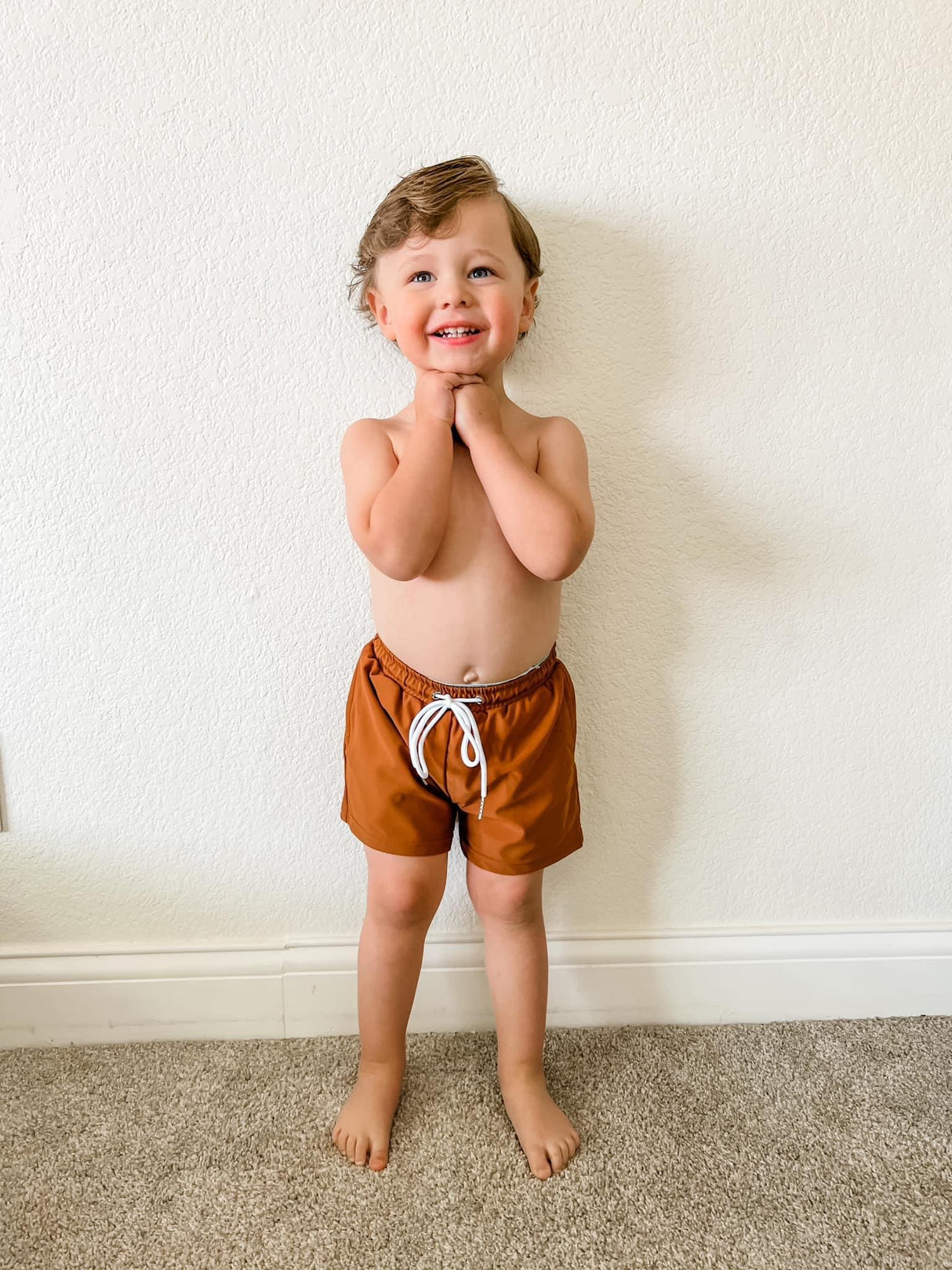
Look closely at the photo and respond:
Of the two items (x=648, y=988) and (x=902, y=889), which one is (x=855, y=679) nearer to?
(x=902, y=889)

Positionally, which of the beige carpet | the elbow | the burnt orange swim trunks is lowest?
the beige carpet

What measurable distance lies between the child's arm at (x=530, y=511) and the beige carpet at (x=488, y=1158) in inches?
25.6

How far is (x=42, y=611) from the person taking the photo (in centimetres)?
104

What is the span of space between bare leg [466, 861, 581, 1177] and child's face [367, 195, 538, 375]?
0.57 meters

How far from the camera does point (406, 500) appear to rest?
0.84 metres

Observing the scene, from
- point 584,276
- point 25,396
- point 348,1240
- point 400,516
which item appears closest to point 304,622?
point 400,516

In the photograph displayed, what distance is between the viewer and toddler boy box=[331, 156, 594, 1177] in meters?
0.85

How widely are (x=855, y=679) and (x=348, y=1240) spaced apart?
86 centimetres

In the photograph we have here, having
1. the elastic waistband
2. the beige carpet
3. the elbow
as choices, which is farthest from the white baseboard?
the elbow

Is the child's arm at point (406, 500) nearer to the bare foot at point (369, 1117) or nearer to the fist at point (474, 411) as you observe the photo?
the fist at point (474, 411)

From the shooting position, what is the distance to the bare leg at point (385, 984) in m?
0.98

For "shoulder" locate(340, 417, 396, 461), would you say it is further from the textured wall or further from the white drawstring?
the white drawstring

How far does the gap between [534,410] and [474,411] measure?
16cm

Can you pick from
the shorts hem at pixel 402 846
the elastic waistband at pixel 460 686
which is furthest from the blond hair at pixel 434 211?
the shorts hem at pixel 402 846
